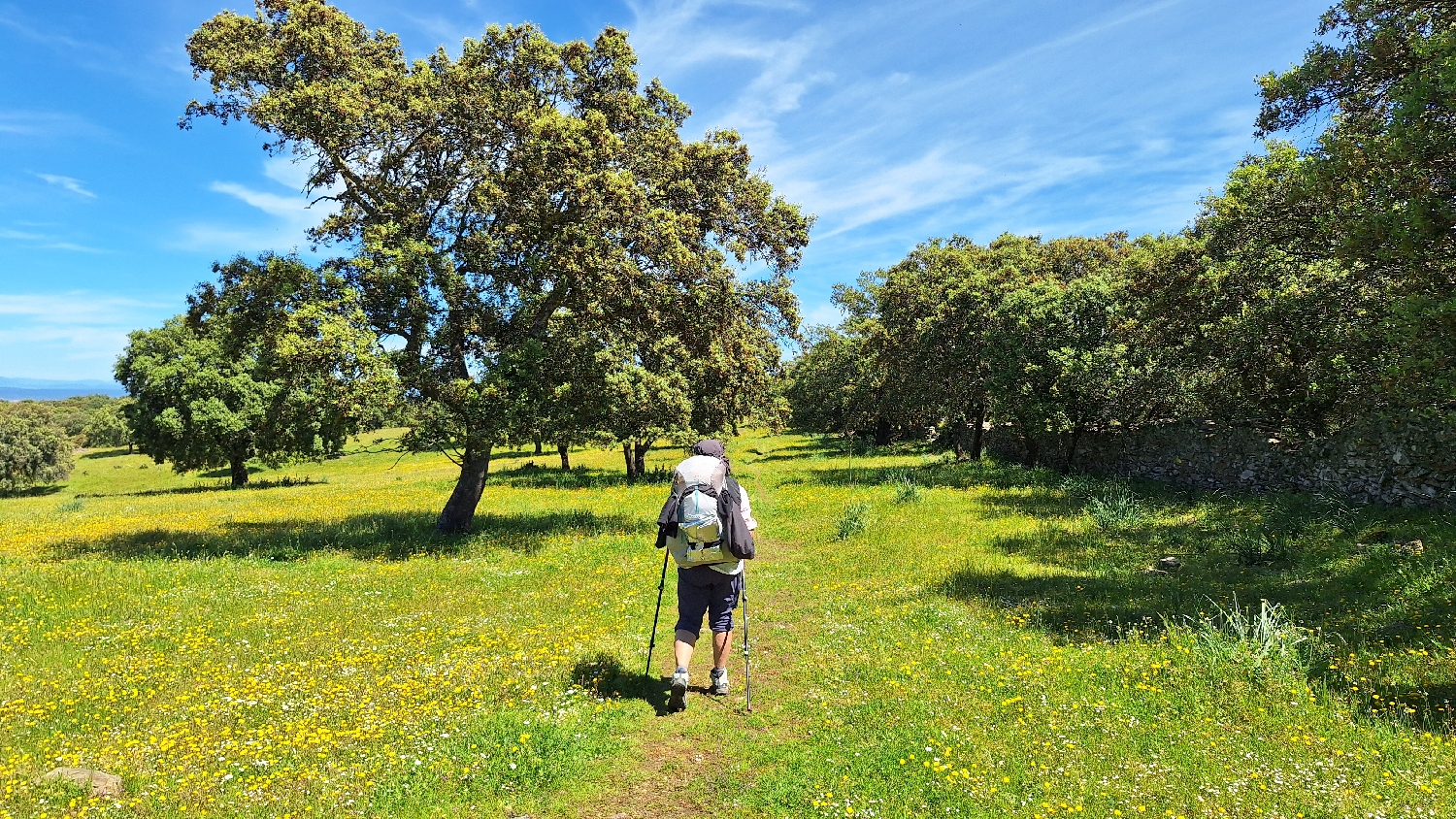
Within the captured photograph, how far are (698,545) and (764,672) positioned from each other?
7.72ft

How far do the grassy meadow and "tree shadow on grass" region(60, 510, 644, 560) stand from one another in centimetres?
58

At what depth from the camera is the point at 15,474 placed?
182 ft

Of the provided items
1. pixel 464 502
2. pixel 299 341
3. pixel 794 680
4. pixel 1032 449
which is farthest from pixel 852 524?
pixel 1032 449

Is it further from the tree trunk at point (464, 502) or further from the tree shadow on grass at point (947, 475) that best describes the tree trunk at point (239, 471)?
the tree shadow on grass at point (947, 475)

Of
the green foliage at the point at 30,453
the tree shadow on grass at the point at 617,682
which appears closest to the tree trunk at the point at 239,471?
the green foliage at the point at 30,453

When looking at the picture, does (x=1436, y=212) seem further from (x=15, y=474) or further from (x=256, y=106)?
(x=15, y=474)

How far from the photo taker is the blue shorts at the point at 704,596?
7645 mm

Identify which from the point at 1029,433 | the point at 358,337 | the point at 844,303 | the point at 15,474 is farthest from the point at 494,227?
the point at 15,474

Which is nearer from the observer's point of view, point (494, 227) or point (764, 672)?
point (764, 672)

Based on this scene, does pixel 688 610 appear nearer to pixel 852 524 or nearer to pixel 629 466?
pixel 852 524

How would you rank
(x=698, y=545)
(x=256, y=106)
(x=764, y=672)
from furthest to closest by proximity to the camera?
(x=256, y=106)
(x=764, y=672)
(x=698, y=545)

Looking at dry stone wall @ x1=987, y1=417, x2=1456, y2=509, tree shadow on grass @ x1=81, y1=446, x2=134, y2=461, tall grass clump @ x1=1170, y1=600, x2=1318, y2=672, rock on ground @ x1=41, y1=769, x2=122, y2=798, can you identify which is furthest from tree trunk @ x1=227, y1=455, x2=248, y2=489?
tree shadow on grass @ x1=81, y1=446, x2=134, y2=461

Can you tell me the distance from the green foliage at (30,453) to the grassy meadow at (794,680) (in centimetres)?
5777

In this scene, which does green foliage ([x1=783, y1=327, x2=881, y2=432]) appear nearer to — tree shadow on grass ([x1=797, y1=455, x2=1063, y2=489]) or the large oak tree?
tree shadow on grass ([x1=797, y1=455, x2=1063, y2=489])
